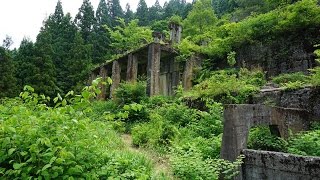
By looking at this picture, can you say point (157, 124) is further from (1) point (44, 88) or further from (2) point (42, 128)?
(1) point (44, 88)

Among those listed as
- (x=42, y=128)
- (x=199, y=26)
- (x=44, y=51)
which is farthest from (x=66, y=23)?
(x=42, y=128)

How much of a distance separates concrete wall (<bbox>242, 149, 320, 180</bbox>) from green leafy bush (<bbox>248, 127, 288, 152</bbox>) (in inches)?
42.5

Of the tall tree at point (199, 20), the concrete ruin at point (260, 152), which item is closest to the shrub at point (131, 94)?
the concrete ruin at point (260, 152)

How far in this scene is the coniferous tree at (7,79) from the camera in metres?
30.5

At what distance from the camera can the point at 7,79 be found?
30969 mm

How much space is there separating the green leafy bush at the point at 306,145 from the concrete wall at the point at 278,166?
91cm

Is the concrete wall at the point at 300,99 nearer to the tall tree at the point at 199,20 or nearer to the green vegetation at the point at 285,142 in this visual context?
the green vegetation at the point at 285,142

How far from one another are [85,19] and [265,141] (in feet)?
147

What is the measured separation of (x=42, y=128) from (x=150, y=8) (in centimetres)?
5884

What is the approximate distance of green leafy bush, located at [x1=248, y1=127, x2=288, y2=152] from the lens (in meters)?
6.42

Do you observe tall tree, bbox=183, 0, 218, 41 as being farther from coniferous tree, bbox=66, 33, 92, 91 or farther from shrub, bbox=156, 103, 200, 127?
shrub, bbox=156, 103, 200, 127

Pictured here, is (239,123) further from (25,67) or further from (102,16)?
(102,16)

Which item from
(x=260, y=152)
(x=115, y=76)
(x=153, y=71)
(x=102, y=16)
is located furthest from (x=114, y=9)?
(x=260, y=152)

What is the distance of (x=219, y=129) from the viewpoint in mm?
8516
